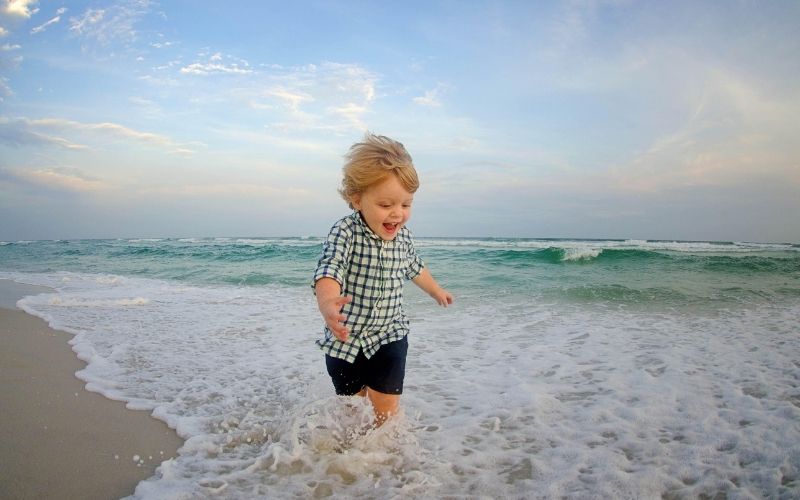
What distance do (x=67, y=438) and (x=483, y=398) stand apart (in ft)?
8.82

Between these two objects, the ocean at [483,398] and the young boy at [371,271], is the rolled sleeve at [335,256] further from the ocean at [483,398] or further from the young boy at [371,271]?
the ocean at [483,398]

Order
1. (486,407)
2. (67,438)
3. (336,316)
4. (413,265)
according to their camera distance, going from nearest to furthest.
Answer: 1. (336,316)
2. (67,438)
3. (413,265)
4. (486,407)

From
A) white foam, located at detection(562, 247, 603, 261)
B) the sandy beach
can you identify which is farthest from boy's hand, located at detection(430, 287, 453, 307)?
white foam, located at detection(562, 247, 603, 261)

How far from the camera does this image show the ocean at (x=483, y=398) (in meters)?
2.28

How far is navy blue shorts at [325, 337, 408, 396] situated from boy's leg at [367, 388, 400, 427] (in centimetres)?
4

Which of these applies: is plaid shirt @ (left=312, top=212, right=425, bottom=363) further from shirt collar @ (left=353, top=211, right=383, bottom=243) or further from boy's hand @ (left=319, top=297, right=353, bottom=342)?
boy's hand @ (left=319, top=297, right=353, bottom=342)

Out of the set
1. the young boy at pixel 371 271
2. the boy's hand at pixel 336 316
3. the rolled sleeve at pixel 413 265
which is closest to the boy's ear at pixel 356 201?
the young boy at pixel 371 271

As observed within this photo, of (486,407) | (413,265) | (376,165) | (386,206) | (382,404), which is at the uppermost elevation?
(376,165)

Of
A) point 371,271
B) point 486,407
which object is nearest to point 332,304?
point 371,271

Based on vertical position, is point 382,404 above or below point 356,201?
below

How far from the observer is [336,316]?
2123mm

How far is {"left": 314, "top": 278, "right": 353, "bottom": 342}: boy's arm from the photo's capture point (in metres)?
2.08

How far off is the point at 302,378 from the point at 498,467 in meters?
2.05

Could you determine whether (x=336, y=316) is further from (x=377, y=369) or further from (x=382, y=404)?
(x=382, y=404)
